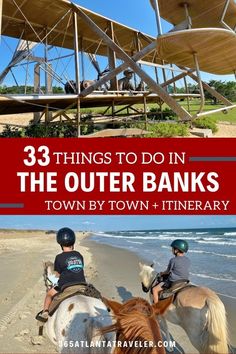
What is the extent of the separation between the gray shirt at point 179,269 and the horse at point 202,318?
0.55m

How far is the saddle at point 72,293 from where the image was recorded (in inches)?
187

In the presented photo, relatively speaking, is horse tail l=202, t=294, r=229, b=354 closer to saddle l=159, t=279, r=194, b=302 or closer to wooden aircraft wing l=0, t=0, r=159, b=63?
saddle l=159, t=279, r=194, b=302

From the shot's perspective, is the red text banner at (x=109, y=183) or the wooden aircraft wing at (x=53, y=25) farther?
the wooden aircraft wing at (x=53, y=25)

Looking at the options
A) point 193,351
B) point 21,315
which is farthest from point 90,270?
point 193,351

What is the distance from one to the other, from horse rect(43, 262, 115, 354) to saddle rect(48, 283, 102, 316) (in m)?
0.06

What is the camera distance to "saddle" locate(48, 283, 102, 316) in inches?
187

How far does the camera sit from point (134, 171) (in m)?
7.41

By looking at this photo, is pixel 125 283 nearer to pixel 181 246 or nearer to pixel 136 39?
pixel 181 246

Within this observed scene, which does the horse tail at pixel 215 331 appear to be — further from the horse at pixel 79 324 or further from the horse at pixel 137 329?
the horse at pixel 137 329

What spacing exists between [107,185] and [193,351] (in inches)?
122

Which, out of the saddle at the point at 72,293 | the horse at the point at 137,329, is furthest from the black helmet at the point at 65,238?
the horse at the point at 137,329

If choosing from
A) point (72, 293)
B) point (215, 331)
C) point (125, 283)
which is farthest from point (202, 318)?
point (125, 283)

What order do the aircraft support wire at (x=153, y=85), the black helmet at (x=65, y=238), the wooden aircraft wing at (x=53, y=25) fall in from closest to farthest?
the black helmet at (x=65, y=238)
the aircraft support wire at (x=153, y=85)
the wooden aircraft wing at (x=53, y=25)

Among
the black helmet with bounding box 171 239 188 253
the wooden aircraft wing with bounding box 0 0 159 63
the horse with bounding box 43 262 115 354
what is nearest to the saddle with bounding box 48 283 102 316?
the horse with bounding box 43 262 115 354
